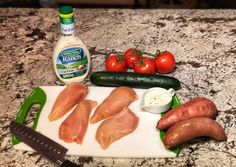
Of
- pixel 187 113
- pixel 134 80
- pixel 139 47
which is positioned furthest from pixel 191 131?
pixel 139 47

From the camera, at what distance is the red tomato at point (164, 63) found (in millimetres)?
1268

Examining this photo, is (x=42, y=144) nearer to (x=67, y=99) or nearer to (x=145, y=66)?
(x=67, y=99)

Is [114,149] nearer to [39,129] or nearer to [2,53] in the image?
[39,129]

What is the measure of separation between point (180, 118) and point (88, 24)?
2.56ft

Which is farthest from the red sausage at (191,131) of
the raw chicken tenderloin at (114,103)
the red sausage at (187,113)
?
the raw chicken tenderloin at (114,103)

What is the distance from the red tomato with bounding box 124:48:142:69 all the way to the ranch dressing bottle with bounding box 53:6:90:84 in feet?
0.51

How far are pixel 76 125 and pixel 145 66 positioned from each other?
0.37 m

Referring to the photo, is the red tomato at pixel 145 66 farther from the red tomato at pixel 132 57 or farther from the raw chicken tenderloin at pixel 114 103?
the raw chicken tenderloin at pixel 114 103

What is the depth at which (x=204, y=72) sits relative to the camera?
4.28 ft

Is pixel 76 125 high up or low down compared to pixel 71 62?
down

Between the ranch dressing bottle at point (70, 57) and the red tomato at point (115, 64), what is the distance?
0.08 meters

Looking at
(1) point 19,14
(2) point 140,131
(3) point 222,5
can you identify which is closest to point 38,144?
(2) point 140,131

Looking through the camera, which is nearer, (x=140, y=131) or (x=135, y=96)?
(x=140, y=131)

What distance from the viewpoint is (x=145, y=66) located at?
50.0 inches
